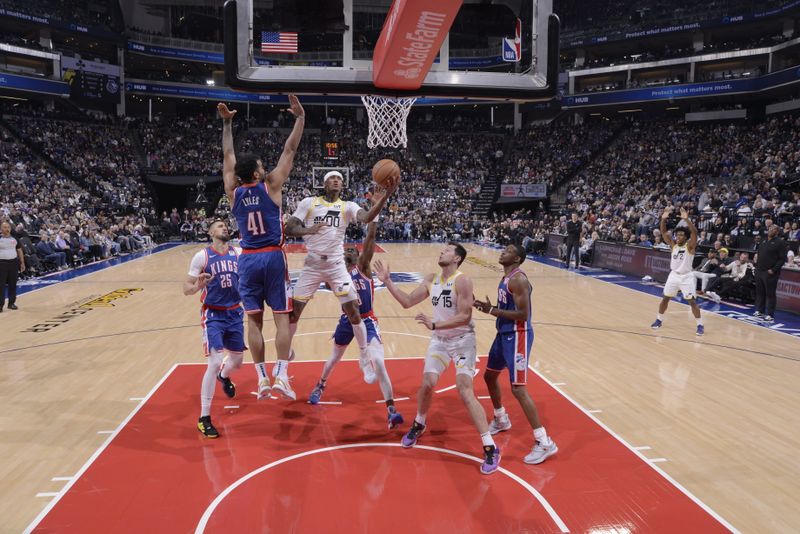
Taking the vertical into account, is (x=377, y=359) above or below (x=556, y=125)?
below

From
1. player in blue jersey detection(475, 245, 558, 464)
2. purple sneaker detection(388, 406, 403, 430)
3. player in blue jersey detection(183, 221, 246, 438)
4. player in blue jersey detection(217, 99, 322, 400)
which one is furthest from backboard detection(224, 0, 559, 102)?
purple sneaker detection(388, 406, 403, 430)

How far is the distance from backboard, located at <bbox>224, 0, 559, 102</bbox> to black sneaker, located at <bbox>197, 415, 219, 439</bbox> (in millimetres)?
3283

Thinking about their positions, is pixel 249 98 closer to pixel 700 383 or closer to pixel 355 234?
pixel 355 234

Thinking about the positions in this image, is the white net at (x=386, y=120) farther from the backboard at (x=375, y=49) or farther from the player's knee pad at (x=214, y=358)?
the player's knee pad at (x=214, y=358)

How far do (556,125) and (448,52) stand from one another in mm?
33347

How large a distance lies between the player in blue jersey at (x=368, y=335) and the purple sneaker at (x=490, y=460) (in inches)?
44.2

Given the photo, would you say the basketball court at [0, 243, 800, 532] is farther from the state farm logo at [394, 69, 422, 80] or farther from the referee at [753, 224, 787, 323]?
the state farm logo at [394, 69, 422, 80]

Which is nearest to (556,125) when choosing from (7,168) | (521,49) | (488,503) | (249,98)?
(249,98)

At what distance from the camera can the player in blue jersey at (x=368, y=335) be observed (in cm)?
542

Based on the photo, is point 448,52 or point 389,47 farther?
point 448,52

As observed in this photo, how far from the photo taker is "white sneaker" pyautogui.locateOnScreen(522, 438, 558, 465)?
4.62m

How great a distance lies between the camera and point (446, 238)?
30016mm

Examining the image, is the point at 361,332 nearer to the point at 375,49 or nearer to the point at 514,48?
the point at 375,49

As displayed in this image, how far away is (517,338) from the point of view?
4.84 meters
